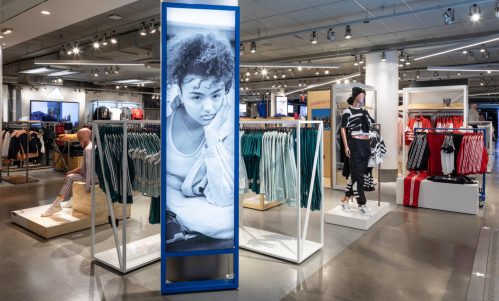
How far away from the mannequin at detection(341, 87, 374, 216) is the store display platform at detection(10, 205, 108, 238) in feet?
12.3

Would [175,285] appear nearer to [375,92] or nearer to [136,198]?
[136,198]

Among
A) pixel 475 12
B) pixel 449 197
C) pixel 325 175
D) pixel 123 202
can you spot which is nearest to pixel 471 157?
pixel 449 197

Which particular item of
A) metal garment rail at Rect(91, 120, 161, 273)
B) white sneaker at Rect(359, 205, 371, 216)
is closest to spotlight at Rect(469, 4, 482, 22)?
white sneaker at Rect(359, 205, 371, 216)

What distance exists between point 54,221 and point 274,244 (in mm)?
3086

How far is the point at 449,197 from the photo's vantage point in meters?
6.28

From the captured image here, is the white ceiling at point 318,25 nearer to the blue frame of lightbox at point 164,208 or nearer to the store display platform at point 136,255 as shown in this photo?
the blue frame of lightbox at point 164,208

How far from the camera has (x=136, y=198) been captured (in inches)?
289

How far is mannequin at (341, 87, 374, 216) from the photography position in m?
5.43

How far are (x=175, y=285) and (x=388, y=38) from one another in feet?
29.2

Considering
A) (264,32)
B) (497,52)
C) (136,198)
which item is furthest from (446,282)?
(497,52)

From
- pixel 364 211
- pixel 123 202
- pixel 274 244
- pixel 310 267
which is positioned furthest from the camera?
pixel 364 211

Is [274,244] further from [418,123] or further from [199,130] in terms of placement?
[418,123]

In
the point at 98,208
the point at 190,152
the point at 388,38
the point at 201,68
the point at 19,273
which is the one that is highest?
the point at 388,38

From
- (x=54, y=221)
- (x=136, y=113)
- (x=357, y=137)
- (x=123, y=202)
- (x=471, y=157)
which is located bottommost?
(x=54, y=221)
